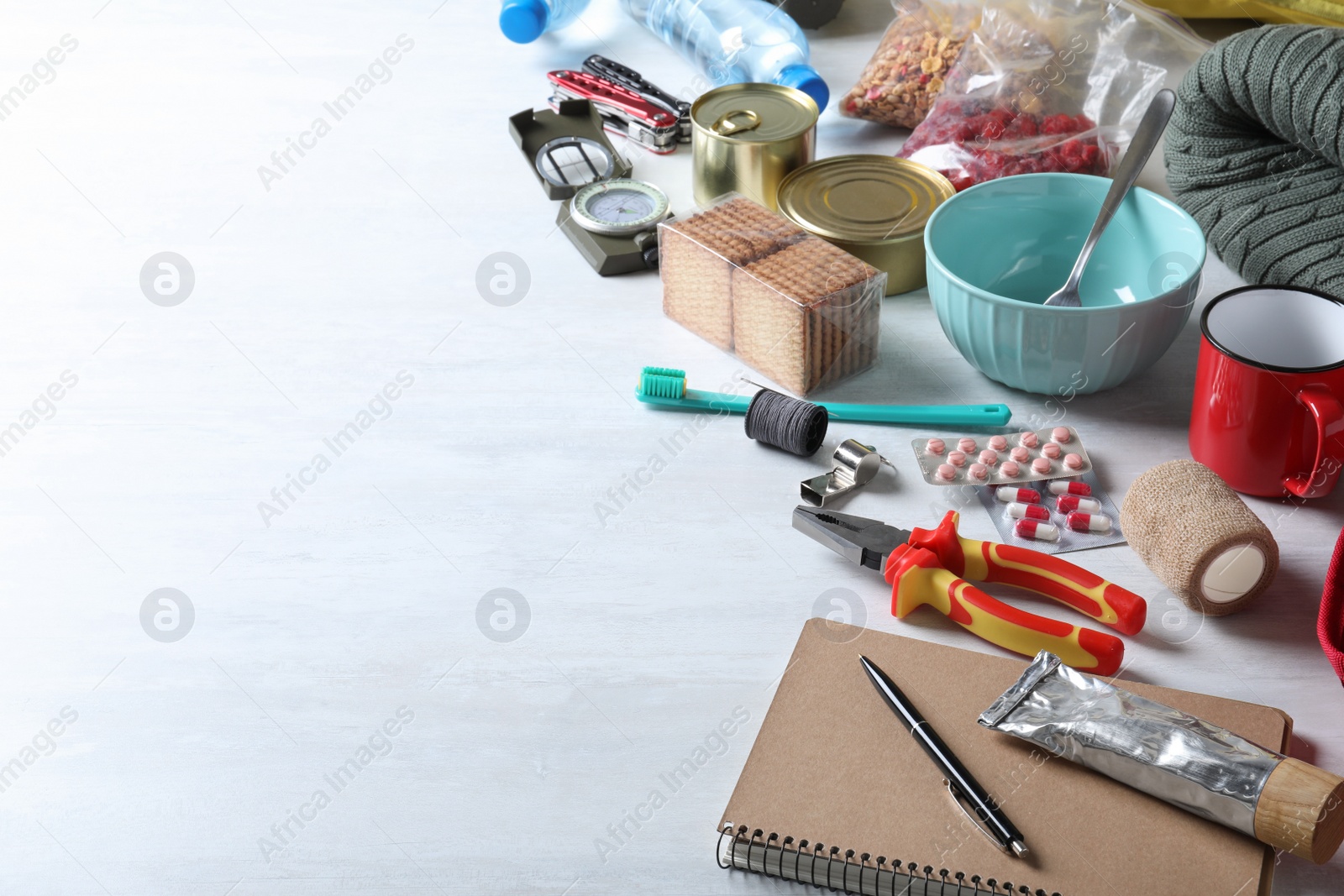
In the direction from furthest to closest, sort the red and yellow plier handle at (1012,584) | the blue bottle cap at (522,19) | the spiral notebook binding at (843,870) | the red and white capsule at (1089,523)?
the blue bottle cap at (522,19), the red and white capsule at (1089,523), the red and yellow plier handle at (1012,584), the spiral notebook binding at (843,870)

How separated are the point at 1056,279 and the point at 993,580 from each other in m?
0.34

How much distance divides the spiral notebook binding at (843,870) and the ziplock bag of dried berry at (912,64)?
0.83 m

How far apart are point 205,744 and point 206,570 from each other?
0.49 ft

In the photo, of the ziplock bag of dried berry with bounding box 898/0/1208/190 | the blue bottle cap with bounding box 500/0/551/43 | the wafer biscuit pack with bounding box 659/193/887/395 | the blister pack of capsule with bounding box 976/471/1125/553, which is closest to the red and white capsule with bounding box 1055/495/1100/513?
the blister pack of capsule with bounding box 976/471/1125/553

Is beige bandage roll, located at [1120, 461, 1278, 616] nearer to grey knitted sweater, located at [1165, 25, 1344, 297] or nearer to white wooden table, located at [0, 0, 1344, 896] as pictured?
white wooden table, located at [0, 0, 1344, 896]

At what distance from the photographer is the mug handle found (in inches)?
28.2

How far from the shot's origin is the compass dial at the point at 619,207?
1075 millimetres

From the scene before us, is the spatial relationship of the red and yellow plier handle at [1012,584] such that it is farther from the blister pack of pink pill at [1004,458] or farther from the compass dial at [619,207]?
the compass dial at [619,207]

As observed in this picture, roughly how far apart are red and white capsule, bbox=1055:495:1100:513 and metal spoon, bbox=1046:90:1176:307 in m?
0.17

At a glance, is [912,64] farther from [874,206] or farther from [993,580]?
[993,580]

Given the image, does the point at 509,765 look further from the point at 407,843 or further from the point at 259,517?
the point at 259,517

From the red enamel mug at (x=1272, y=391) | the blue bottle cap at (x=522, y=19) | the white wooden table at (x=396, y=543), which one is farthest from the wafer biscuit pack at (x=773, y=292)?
the blue bottle cap at (x=522, y=19)

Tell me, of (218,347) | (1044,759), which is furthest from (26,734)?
(1044,759)

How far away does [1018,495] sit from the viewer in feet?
2.66
